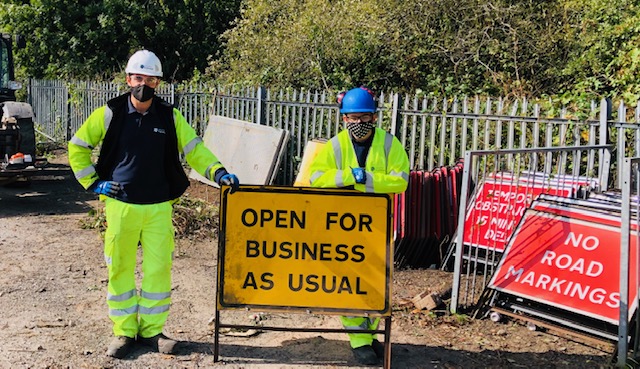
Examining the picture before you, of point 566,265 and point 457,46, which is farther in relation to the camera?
point 457,46

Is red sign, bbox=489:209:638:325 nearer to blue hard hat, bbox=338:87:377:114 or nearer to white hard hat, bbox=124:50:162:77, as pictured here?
blue hard hat, bbox=338:87:377:114

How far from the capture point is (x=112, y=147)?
4.36 m

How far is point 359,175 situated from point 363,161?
279 millimetres

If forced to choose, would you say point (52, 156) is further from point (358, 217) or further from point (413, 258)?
point (358, 217)

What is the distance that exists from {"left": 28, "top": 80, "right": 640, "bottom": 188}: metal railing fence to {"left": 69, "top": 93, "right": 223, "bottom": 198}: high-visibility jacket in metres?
3.83

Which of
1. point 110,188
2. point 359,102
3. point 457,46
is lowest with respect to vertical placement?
point 110,188

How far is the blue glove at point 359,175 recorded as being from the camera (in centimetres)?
412

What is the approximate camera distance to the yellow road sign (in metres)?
4.25

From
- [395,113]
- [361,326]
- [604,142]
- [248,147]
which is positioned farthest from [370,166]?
[248,147]

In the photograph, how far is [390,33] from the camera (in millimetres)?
12586

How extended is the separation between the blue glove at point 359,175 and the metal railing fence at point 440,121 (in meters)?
3.42

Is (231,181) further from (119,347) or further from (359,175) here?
(119,347)

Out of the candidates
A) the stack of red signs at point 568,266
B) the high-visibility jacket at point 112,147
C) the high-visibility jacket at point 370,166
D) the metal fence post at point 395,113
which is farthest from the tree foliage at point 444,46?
the high-visibility jacket at point 112,147

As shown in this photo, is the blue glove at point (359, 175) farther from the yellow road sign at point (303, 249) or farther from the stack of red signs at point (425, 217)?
the stack of red signs at point (425, 217)
